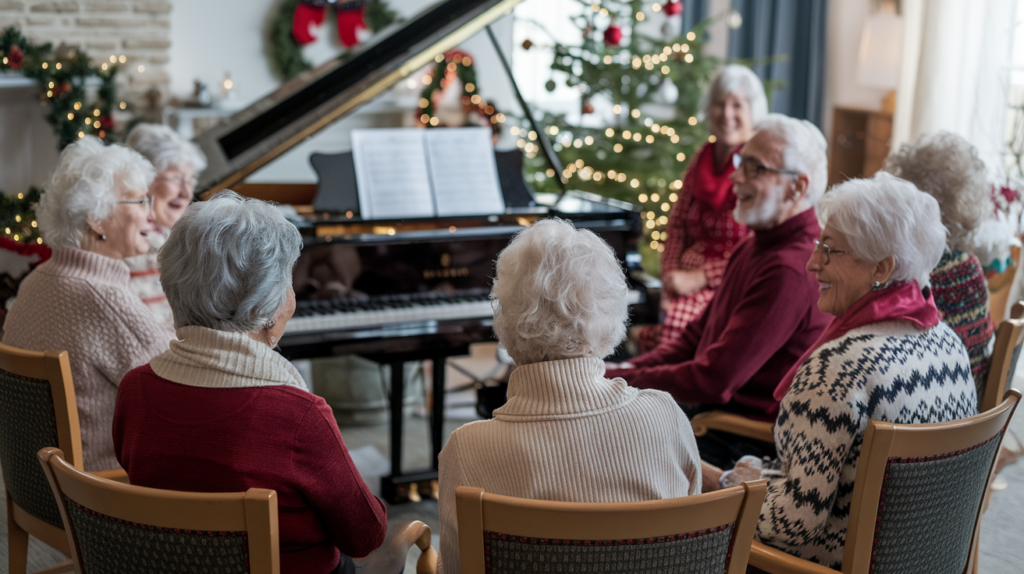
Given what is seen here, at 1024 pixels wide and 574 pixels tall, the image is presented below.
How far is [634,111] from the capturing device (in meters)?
5.11

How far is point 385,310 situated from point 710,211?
146cm

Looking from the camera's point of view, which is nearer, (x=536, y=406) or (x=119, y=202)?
(x=536, y=406)

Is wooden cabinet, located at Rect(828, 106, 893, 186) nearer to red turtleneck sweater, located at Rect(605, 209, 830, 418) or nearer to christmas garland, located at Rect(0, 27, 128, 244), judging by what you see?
red turtleneck sweater, located at Rect(605, 209, 830, 418)

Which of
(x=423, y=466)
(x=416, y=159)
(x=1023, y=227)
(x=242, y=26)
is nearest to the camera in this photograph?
(x=416, y=159)

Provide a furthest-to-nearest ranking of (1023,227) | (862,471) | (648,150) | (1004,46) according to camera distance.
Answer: (648,150), (1004,46), (1023,227), (862,471)

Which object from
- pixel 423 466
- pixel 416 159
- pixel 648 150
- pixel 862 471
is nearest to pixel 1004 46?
pixel 648 150

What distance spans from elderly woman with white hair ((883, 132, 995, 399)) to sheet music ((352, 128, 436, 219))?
1440mm

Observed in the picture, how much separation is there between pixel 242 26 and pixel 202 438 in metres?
5.61

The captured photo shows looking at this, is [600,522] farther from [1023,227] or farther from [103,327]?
[1023,227]

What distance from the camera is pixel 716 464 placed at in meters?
2.25

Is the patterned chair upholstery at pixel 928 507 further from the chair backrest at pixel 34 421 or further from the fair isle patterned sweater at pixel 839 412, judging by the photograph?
the chair backrest at pixel 34 421

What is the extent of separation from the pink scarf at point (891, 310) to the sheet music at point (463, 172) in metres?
1.50

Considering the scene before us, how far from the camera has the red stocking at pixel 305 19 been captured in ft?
21.1

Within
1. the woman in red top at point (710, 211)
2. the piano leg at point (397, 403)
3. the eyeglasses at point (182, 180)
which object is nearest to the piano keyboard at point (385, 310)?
the piano leg at point (397, 403)
